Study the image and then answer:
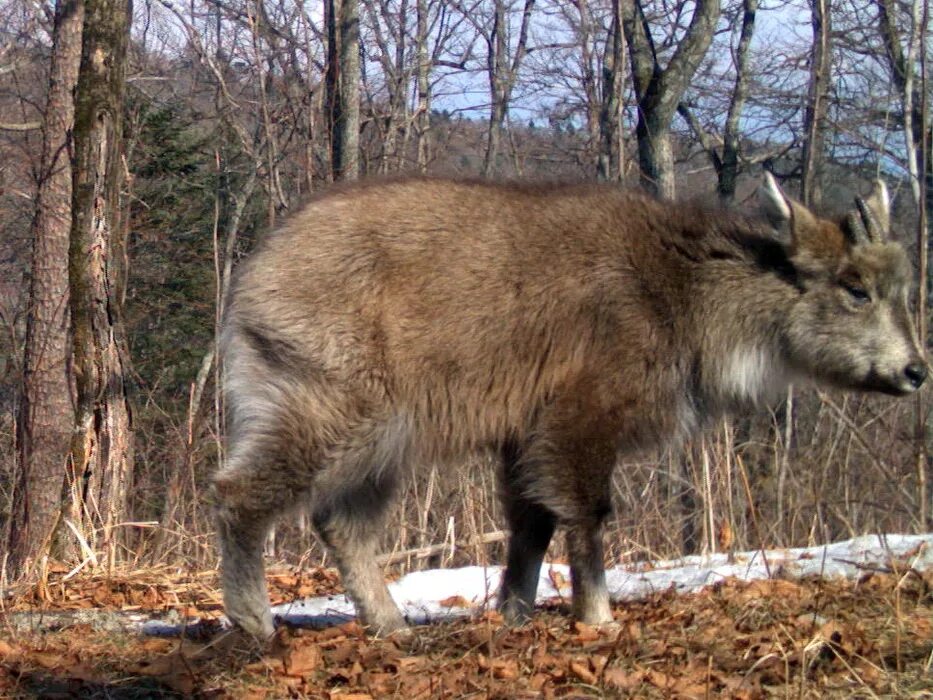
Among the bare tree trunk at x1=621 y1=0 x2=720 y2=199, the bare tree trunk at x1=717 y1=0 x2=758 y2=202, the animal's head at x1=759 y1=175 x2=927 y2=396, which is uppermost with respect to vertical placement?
the bare tree trunk at x1=717 y1=0 x2=758 y2=202

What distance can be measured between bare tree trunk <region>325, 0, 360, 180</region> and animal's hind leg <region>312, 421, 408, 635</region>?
17.7 feet

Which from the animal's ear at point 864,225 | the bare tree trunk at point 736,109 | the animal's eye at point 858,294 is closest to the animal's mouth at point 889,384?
the animal's eye at point 858,294

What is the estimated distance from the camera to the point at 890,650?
388 cm

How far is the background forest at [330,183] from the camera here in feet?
22.4

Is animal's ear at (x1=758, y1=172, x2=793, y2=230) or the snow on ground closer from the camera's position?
animal's ear at (x1=758, y1=172, x2=793, y2=230)

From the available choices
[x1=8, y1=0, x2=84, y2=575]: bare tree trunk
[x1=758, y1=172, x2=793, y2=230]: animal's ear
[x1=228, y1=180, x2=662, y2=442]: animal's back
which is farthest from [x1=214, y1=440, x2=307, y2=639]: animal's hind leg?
[x1=8, y1=0, x2=84, y2=575]: bare tree trunk

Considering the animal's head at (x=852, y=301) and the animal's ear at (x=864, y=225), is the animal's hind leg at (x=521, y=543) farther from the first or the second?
the animal's ear at (x=864, y=225)

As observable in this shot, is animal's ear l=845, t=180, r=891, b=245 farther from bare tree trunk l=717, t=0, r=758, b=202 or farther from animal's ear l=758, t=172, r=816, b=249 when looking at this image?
bare tree trunk l=717, t=0, r=758, b=202

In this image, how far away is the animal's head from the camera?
5188 millimetres

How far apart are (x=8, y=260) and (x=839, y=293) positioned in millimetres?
18350

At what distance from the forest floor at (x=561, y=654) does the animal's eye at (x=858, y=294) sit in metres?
1.16

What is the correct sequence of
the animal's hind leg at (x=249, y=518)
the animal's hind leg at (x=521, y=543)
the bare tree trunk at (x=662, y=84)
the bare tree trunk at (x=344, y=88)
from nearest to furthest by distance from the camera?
1. the animal's hind leg at (x=249, y=518)
2. the animal's hind leg at (x=521, y=543)
3. the bare tree trunk at (x=662, y=84)
4. the bare tree trunk at (x=344, y=88)

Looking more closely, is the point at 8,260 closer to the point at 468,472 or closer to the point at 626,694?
the point at 468,472

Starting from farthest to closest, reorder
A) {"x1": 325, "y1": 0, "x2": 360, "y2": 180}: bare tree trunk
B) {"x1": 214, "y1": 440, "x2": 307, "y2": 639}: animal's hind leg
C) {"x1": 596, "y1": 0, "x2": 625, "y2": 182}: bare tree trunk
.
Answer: {"x1": 325, "y1": 0, "x2": 360, "y2": 180}: bare tree trunk → {"x1": 596, "y1": 0, "x2": 625, "y2": 182}: bare tree trunk → {"x1": 214, "y1": 440, "x2": 307, "y2": 639}: animal's hind leg
